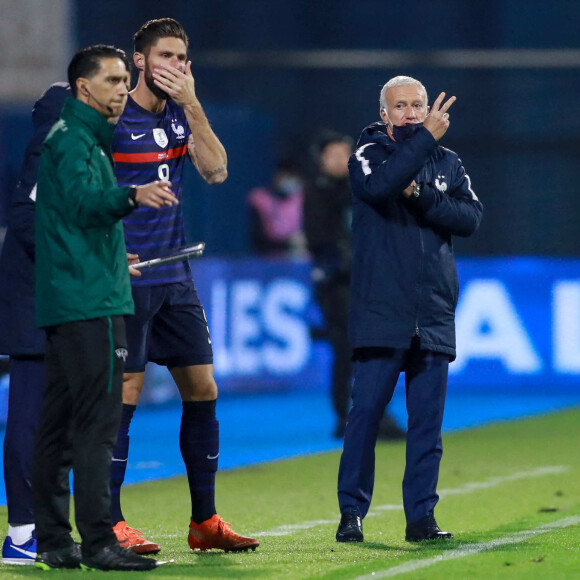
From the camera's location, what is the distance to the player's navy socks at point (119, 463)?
6.13 m

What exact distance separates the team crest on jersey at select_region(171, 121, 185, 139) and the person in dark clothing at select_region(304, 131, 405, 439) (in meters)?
4.71

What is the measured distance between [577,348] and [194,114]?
29.0 feet

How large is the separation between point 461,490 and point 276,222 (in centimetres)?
779

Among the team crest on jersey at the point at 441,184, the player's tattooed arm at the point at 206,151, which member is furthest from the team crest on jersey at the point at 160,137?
the team crest on jersey at the point at 441,184

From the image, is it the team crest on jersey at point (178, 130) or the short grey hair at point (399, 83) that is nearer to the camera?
the team crest on jersey at point (178, 130)

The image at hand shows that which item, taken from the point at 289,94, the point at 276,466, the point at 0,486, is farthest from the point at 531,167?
the point at 0,486

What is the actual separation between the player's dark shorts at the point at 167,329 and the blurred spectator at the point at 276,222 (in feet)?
32.1

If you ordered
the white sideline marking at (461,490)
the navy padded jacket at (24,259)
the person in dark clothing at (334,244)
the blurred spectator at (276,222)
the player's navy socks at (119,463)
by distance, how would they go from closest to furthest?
1. the navy padded jacket at (24,259)
2. the player's navy socks at (119,463)
3. the white sideline marking at (461,490)
4. the person in dark clothing at (334,244)
5. the blurred spectator at (276,222)

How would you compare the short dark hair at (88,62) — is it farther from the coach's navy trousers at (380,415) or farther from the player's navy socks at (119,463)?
the coach's navy trousers at (380,415)

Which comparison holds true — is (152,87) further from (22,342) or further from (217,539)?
(217,539)

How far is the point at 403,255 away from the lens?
648cm

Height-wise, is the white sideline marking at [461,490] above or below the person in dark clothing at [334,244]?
below

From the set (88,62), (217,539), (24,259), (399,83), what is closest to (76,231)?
(88,62)

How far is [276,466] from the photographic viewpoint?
32.5ft
